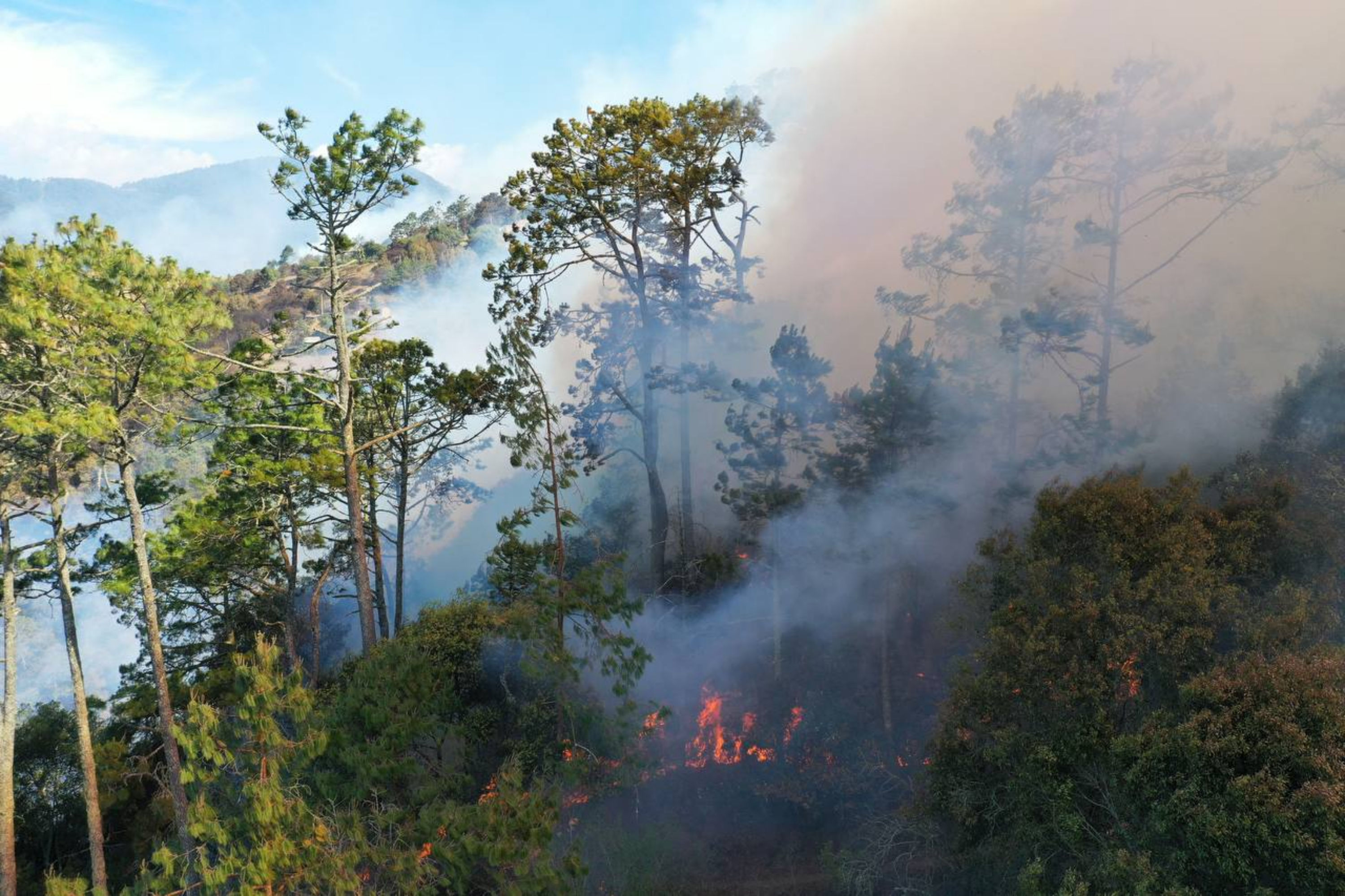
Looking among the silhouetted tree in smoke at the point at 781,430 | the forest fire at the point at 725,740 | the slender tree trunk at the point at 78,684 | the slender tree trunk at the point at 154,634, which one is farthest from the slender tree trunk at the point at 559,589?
the slender tree trunk at the point at 78,684

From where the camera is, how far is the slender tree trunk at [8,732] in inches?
614

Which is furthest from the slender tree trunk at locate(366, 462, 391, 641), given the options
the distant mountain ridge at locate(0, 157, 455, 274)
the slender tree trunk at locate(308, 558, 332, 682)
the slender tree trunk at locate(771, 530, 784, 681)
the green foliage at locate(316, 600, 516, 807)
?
the distant mountain ridge at locate(0, 157, 455, 274)

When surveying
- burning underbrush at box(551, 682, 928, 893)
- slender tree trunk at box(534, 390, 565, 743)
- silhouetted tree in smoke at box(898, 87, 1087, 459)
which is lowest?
burning underbrush at box(551, 682, 928, 893)

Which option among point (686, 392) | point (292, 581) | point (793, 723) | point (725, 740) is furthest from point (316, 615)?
point (793, 723)

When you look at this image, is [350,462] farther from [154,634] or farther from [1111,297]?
[1111,297]

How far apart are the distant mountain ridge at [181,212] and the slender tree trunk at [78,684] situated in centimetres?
10761

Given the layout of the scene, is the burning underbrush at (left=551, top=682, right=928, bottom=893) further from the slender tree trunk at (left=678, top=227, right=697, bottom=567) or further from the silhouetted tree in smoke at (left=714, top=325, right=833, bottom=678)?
the slender tree trunk at (left=678, top=227, right=697, bottom=567)

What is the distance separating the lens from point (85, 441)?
15812 mm

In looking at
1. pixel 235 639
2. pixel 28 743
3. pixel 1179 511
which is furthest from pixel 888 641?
pixel 28 743

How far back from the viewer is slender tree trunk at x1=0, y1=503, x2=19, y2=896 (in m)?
15.6

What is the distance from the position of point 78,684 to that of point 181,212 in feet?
640

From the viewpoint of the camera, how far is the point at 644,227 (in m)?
23.4

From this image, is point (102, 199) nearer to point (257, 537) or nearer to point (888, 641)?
point (257, 537)

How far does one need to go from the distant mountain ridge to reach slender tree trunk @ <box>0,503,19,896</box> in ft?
355
